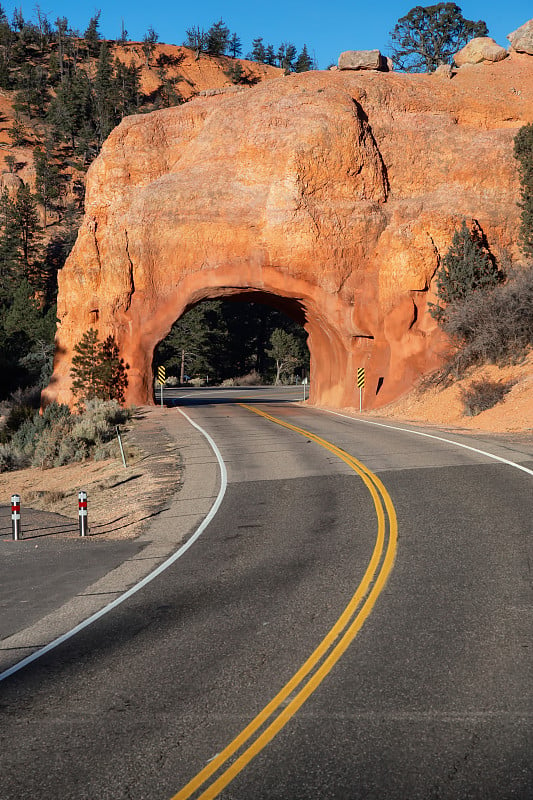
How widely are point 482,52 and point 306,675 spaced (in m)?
50.5

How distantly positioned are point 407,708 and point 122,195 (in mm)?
→ 43325

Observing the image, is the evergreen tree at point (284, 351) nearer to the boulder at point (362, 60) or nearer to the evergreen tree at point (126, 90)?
the boulder at point (362, 60)

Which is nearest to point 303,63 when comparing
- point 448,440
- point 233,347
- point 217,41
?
point 217,41

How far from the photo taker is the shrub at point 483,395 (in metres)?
31.0

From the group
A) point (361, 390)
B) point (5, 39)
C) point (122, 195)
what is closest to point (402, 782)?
point (361, 390)

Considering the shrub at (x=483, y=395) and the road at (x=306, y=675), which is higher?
the shrub at (x=483, y=395)

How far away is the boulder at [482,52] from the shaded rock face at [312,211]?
3.06 m

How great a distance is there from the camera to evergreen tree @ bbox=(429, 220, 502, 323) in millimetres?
37438

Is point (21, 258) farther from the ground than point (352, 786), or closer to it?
farther from the ground

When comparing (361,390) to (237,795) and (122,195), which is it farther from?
(237,795)

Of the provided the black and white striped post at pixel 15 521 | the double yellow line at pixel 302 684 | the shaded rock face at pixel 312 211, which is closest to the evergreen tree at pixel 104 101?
the shaded rock face at pixel 312 211

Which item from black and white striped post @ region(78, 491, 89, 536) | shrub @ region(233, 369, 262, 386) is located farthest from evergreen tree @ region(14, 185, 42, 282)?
black and white striped post @ region(78, 491, 89, 536)

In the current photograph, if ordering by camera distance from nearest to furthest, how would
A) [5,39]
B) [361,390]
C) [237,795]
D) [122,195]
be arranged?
1. [237,795]
2. [361,390]
3. [122,195]
4. [5,39]

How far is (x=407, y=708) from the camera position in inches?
259
